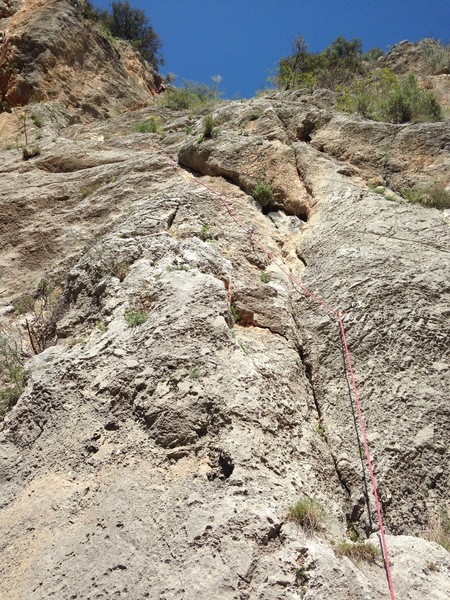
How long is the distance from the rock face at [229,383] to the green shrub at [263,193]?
137 mm

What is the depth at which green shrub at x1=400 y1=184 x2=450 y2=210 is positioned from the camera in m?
7.38

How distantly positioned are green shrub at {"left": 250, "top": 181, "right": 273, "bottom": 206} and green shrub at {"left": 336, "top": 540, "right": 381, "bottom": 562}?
5.60m

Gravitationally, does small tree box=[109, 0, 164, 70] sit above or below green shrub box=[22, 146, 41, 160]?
above

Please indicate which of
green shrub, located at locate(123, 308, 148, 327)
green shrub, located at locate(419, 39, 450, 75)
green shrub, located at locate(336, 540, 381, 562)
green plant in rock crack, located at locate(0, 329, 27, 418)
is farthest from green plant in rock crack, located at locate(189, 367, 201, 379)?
green shrub, located at locate(419, 39, 450, 75)

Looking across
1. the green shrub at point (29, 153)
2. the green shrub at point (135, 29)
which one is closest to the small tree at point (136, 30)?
the green shrub at point (135, 29)

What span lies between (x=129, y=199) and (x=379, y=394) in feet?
16.9

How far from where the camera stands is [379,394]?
17.2 ft

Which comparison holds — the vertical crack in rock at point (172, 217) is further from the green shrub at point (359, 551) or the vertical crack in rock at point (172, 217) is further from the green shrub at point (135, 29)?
the green shrub at point (135, 29)

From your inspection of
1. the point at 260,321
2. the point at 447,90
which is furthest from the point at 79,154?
the point at 447,90

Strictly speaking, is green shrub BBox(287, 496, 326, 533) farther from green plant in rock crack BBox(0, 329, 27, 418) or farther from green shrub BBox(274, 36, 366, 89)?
green shrub BBox(274, 36, 366, 89)

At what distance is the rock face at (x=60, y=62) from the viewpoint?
47.1 feet

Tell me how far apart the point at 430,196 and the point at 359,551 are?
530 cm

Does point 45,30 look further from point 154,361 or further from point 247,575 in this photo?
point 247,575

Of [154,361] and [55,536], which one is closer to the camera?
[55,536]
